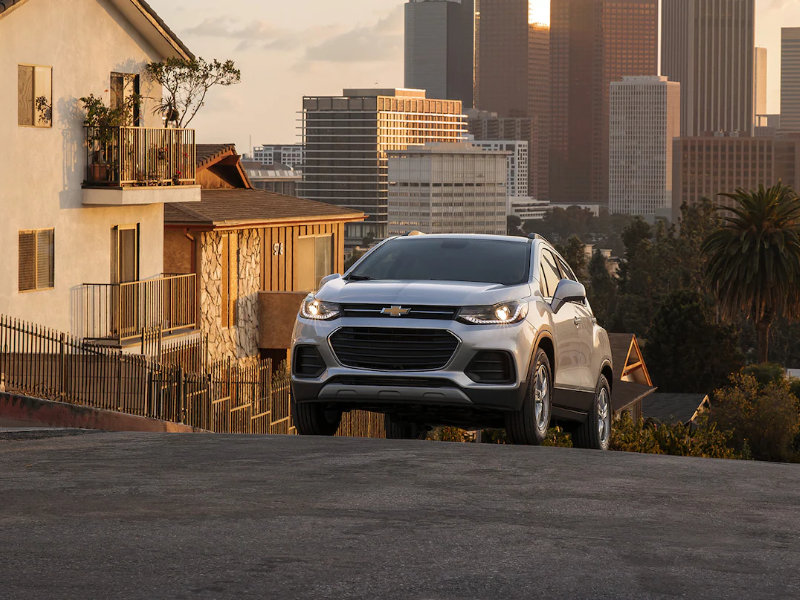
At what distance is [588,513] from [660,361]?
263ft

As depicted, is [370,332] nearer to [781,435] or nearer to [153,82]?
[153,82]

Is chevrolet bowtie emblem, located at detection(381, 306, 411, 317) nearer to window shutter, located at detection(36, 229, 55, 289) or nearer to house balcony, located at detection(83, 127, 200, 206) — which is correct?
window shutter, located at detection(36, 229, 55, 289)

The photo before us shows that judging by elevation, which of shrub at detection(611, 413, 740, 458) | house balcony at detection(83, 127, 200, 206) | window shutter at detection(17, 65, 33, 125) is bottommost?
shrub at detection(611, 413, 740, 458)

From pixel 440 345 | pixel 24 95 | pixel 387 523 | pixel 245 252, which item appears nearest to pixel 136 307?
pixel 24 95

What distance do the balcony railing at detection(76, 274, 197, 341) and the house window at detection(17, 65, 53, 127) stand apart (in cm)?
339

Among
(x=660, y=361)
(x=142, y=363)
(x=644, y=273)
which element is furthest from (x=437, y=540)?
(x=644, y=273)

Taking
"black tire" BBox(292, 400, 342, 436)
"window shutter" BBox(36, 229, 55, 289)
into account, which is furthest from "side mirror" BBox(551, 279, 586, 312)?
"window shutter" BBox(36, 229, 55, 289)

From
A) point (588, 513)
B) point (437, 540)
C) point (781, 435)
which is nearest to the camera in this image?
point (437, 540)

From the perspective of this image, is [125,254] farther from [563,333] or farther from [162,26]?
[563,333]

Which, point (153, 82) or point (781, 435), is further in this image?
point (781, 435)

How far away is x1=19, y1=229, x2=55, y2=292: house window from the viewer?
26.8 m

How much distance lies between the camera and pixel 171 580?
6.38 m

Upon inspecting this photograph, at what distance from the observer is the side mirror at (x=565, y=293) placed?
1225 centimetres

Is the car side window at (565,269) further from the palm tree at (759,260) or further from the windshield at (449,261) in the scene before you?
the palm tree at (759,260)
